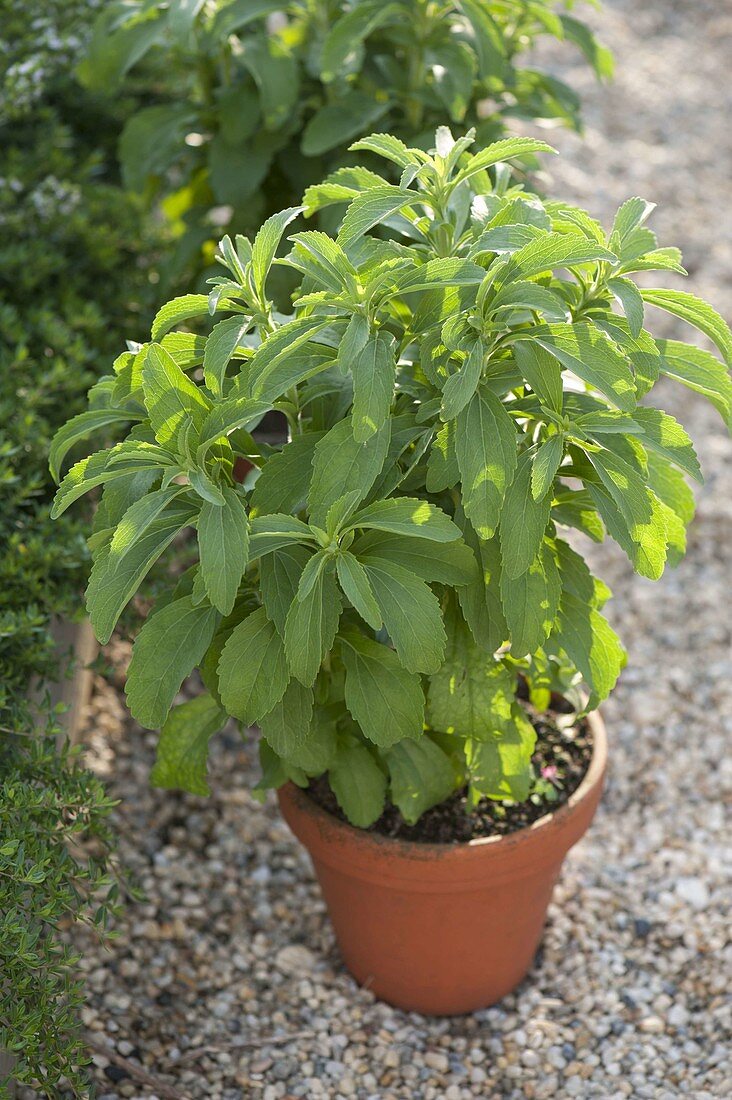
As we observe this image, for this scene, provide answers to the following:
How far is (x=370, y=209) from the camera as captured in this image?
148cm

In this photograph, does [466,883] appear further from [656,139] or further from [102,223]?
[656,139]

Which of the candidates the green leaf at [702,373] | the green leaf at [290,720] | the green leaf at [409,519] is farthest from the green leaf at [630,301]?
the green leaf at [290,720]

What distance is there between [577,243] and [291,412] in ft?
1.64

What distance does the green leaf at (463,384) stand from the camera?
1.42 meters

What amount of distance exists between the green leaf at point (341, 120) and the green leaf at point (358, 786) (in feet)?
4.47

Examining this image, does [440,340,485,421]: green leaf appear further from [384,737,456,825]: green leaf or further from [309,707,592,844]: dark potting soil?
[309,707,592,844]: dark potting soil

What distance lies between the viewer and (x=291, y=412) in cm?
172

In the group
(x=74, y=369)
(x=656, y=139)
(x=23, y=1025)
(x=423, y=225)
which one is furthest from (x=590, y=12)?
(x=23, y=1025)

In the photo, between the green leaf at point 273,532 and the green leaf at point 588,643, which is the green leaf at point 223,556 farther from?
the green leaf at point 588,643

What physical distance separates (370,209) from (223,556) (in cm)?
48

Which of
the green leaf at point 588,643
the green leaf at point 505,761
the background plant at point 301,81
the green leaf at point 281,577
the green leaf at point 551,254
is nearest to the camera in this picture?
the green leaf at point 551,254

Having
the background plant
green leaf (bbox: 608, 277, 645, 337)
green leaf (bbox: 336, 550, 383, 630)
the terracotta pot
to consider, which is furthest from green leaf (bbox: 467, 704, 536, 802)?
the background plant

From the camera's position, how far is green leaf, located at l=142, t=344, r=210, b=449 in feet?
4.96

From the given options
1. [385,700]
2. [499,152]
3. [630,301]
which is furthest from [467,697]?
[499,152]
